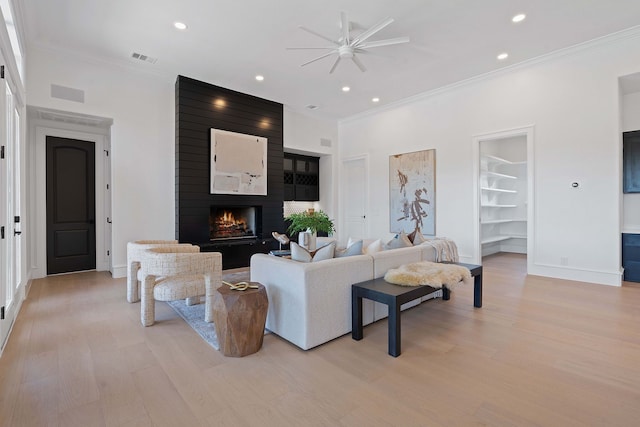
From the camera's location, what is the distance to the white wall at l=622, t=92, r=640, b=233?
4.70 metres

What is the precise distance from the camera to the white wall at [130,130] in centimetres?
445

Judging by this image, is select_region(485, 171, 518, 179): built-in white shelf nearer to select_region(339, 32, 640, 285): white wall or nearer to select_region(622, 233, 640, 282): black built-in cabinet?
select_region(339, 32, 640, 285): white wall

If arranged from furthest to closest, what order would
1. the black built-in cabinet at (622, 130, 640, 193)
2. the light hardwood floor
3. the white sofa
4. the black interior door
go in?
1. the black interior door
2. the black built-in cabinet at (622, 130, 640, 193)
3. the white sofa
4. the light hardwood floor

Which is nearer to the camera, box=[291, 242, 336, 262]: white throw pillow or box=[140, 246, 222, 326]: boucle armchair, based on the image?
box=[291, 242, 336, 262]: white throw pillow

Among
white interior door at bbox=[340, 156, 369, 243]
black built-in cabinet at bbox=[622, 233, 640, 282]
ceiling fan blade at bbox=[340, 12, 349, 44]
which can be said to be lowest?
black built-in cabinet at bbox=[622, 233, 640, 282]

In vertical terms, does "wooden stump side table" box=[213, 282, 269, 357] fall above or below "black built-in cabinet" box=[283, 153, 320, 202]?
below

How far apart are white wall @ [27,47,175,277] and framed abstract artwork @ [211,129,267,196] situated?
74cm

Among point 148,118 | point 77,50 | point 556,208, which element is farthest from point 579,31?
point 77,50

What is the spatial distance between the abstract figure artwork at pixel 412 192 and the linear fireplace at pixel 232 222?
10.1ft

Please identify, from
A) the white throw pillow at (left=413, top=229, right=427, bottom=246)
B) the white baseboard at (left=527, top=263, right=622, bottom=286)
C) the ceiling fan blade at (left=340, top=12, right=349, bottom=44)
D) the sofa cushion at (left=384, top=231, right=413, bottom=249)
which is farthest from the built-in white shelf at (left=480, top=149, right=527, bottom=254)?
the ceiling fan blade at (left=340, top=12, right=349, bottom=44)

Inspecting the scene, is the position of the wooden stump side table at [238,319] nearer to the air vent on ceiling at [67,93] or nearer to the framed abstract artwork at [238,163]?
the framed abstract artwork at [238,163]

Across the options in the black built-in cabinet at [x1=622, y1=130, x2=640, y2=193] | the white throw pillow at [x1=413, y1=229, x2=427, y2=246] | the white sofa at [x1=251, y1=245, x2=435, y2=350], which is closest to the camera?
the white sofa at [x1=251, y1=245, x2=435, y2=350]

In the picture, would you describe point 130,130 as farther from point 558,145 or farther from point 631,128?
point 631,128

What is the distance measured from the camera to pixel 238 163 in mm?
5867
